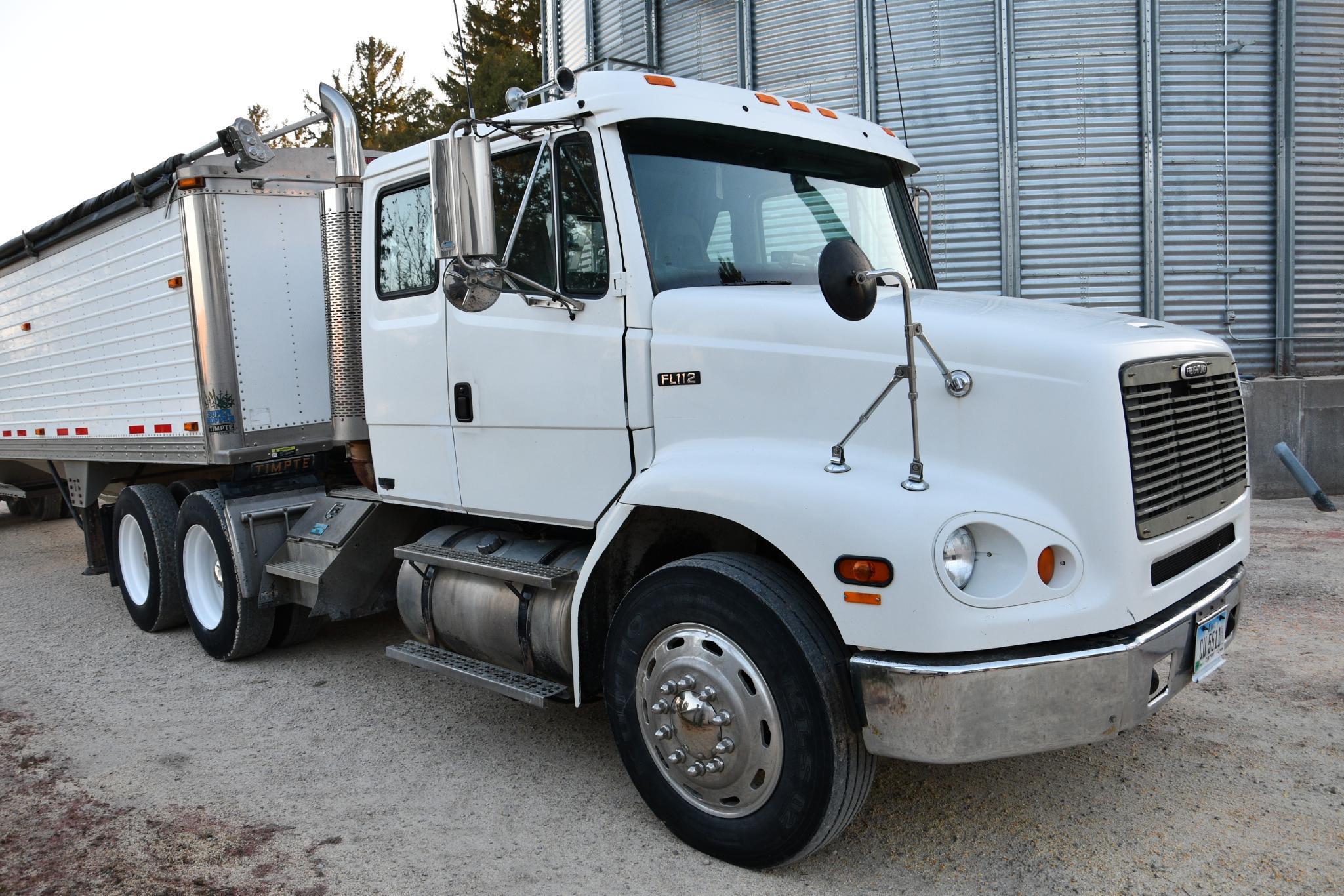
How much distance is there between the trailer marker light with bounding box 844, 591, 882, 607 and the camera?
10.2 feet

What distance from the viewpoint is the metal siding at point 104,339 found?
614 centimetres

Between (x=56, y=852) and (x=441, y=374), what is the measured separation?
240 cm

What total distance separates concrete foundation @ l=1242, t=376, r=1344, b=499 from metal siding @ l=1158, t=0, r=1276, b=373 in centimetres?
66

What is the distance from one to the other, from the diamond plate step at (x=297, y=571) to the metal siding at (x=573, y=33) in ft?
32.2

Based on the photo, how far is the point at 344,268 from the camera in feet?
17.8

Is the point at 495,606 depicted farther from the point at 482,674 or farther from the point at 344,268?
the point at 344,268

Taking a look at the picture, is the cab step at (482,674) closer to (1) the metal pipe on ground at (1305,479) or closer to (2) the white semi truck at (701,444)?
(2) the white semi truck at (701,444)

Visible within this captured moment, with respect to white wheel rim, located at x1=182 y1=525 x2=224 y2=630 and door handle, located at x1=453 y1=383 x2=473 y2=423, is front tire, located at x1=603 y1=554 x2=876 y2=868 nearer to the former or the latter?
door handle, located at x1=453 y1=383 x2=473 y2=423

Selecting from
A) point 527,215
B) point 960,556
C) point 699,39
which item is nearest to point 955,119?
point 699,39

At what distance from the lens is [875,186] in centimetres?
469

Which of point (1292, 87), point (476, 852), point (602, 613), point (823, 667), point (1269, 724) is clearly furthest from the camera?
point (1292, 87)

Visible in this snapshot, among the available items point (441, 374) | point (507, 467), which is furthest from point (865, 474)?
point (441, 374)

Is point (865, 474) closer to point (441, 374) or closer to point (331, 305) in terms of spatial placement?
point (441, 374)

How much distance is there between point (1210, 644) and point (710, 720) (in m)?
1.76
